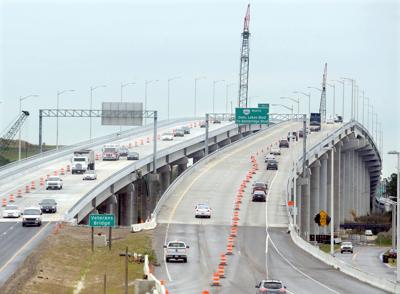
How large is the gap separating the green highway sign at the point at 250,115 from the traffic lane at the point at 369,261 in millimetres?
23671

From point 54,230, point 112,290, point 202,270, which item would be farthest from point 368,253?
point 112,290

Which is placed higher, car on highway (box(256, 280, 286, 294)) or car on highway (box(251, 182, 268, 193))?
car on highway (box(251, 182, 268, 193))

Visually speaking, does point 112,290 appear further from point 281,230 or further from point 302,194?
point 302,194

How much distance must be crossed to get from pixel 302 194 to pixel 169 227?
284 ft

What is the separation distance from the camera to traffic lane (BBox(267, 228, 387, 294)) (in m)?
61.1

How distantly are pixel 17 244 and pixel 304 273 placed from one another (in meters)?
21.1

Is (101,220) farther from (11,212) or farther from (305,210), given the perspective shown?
(305,210)

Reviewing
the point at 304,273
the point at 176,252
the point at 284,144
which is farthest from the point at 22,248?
the point at 284,144

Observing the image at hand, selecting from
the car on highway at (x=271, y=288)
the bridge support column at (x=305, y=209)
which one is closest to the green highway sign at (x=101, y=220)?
the car on highway at (x=271, y=288)

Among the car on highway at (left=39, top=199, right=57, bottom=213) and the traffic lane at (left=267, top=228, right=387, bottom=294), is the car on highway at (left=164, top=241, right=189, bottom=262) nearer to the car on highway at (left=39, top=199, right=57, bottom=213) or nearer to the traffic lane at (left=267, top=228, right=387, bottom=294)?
the traffic lane at (left=267, top=228, right=387, bottom=294)

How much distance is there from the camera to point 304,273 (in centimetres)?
7006

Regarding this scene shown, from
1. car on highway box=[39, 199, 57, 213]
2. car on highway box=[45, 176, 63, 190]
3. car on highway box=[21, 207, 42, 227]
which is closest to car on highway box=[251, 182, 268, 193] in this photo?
car on highway box=[45, 176, 63, 190]

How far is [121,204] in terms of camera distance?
562 feet

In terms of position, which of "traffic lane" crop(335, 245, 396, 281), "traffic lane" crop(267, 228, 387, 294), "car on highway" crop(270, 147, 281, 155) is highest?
"car on highway" crop(270, 147, 281, 155)
